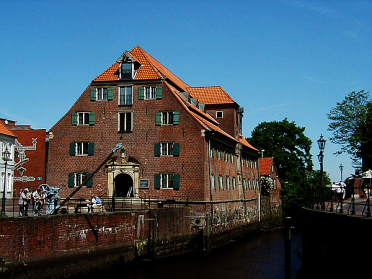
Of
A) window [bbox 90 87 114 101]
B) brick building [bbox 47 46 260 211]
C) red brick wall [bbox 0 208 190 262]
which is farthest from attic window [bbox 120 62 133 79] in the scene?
red brick wall [bbox 0 208 190 262]

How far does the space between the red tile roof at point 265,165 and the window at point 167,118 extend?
1176 inches

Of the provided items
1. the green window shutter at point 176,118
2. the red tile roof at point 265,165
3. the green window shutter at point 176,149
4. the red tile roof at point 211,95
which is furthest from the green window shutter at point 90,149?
the red tile roof at point 265,165

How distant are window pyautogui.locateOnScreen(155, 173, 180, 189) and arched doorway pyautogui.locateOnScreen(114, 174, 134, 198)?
2671 mm

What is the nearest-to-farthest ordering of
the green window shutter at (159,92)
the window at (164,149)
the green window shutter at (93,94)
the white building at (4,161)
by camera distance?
the window at (164,149)
the green window shutter at (159,92)
the green window shutter at (93,94)
the white building at (4,161)

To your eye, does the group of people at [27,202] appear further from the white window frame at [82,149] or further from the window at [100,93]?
the window at [100,93]

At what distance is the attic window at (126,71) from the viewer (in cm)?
4025

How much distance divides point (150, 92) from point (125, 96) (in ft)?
6.77

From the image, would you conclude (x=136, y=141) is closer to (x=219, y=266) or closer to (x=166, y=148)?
(x=166, y=148)

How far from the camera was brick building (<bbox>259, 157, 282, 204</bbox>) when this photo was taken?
2625 inches

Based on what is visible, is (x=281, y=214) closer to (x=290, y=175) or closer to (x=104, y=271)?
(x=290, y=175)

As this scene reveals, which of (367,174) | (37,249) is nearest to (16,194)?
(37,249)

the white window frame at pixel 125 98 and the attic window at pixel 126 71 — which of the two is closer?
the attic window at pixel 126 71

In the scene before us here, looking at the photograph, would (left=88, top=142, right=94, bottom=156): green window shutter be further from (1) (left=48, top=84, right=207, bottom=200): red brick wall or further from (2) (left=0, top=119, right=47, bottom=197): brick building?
(2) (left=0, top=119, right=47, bottom=197): brick building

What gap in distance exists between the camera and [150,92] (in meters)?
40.0
